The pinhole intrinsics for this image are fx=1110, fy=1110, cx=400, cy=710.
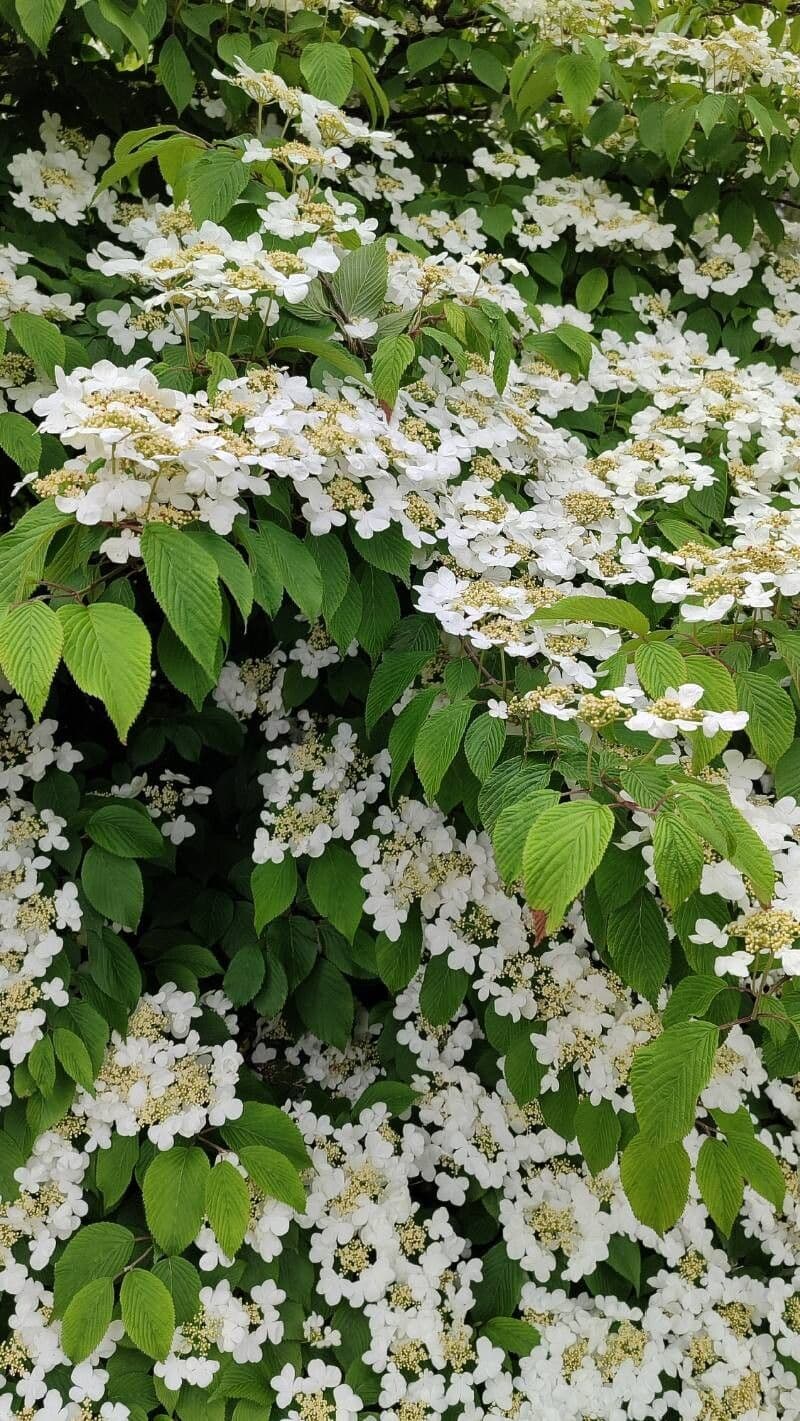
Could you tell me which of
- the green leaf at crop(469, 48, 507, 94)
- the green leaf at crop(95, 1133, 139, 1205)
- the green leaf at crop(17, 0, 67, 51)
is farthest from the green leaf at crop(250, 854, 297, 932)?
the green leaf at crop(469, 48, 507, 94)

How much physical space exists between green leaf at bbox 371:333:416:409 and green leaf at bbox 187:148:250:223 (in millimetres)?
390

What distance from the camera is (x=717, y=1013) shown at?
138cm

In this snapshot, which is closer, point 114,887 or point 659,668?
point 659,668

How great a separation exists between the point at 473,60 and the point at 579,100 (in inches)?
16.4

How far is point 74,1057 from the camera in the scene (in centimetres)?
174

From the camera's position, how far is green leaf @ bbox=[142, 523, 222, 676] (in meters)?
1.25

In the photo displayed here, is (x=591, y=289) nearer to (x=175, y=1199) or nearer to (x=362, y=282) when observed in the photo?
(x=362, y=282)

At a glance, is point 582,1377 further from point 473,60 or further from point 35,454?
point 473,60

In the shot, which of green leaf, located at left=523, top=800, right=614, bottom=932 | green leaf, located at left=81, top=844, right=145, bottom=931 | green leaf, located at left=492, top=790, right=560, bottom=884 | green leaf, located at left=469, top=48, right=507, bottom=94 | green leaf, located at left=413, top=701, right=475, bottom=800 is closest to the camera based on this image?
green leaf, located at left=523, top=800, right=614, bottom=932

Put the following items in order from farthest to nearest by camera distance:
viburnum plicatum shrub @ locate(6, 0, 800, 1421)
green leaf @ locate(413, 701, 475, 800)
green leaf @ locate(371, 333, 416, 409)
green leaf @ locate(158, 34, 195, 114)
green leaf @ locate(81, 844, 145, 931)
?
green leaf @ locate(158, 34, 195, 114) → green leaf @ locate(81, 844, 145, 931) → green leaf @ locate(371, 333, 416, 409) → green leaf @ locate(413, 701, 475, 800) → viburnum plicatum shrub @ locate(6, 0, 800, 1421)

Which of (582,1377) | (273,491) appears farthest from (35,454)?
(582,1377)

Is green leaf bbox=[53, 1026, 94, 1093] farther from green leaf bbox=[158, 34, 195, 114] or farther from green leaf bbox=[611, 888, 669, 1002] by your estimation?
green leaf bbox=[158, 34, 195, 114]

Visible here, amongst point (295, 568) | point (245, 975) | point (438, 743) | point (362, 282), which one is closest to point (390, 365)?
point (362, 282)

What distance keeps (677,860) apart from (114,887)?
1.01 meters
